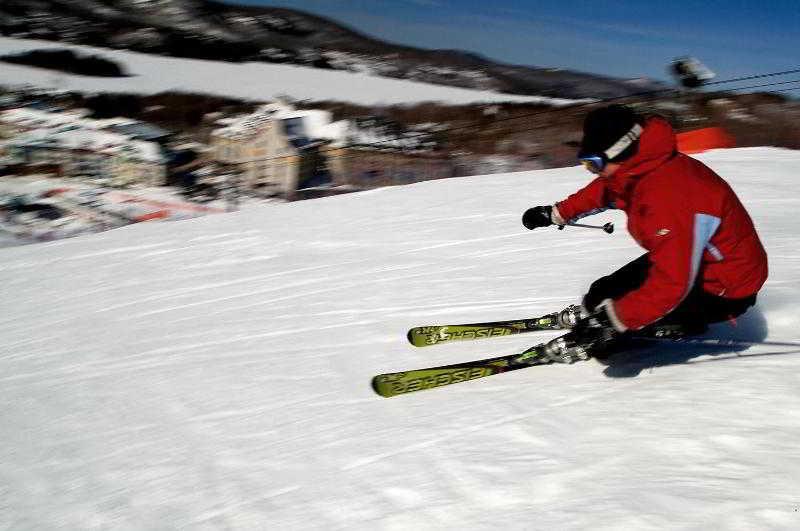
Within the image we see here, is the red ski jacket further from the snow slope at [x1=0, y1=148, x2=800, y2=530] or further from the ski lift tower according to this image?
the ski lift tower

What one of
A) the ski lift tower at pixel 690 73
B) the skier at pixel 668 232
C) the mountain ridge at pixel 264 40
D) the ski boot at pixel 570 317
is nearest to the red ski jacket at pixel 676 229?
the skier at pixel 668 232

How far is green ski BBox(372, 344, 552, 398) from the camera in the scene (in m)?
3.74

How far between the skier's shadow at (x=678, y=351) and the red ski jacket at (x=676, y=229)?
56cm

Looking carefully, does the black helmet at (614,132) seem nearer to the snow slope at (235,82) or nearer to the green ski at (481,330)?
the green ski at (481,330)

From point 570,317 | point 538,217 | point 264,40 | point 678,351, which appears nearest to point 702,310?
point 678,351

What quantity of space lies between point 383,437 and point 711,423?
1.45m

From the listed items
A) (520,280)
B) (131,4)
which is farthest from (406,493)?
(131,4)

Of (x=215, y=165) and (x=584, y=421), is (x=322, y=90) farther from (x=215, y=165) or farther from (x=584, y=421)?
(x=584, y=421)

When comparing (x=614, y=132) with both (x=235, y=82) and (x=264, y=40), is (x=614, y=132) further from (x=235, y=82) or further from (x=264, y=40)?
(x=264, y=40)

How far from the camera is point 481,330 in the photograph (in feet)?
15.0

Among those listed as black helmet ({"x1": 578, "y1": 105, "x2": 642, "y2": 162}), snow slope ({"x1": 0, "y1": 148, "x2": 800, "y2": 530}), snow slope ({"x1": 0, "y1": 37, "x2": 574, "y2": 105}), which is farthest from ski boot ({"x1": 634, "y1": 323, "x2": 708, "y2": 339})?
snow slope ({"x1": 0, "y1": 37, "x2": 574, "y2": 105})

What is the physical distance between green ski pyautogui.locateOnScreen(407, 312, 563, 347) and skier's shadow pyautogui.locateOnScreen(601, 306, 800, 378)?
624 mm

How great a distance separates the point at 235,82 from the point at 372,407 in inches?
2452

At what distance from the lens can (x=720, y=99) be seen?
18.9 metres
